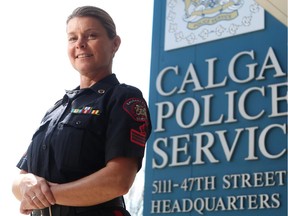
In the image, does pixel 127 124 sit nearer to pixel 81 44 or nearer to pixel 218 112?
pixel 81 44

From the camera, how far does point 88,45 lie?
1208mm

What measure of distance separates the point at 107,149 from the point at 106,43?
251mm

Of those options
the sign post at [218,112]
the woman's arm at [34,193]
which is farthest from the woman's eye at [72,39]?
the sign post at [218,112]

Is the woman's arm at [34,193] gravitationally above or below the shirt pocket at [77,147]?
below

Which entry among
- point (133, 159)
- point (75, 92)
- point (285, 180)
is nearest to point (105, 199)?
point (133, 159)

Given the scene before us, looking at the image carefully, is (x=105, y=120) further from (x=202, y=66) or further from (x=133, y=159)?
(x=202, y=66)

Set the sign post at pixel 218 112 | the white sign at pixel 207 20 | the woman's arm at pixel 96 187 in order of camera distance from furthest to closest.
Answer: the white sign at pixel 207 20 → the sign post at pixel 218 112 → the woman's arm at pixel 96 187

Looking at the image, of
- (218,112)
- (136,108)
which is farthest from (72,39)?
(218,112)

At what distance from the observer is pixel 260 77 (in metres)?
5.73

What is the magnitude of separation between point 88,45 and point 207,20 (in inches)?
206

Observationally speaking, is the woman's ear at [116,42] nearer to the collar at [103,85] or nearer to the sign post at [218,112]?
the collar at [103,85]

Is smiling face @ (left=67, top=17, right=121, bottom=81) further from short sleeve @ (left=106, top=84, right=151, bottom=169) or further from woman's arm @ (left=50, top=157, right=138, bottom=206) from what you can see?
woman's arm @ (left=50, top=157, right=138, bottom=206)

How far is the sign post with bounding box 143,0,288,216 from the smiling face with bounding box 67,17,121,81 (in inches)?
172

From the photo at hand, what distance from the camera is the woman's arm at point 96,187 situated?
1061mm
